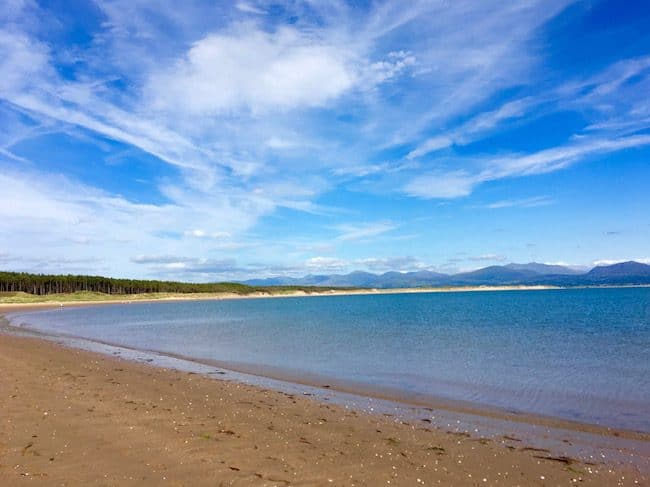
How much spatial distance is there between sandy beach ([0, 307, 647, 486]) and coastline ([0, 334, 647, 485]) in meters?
0.02

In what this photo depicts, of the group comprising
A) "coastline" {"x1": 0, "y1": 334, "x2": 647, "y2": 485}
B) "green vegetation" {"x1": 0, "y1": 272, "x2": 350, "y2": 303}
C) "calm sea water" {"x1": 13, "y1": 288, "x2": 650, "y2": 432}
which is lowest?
"calm sea water" {"x1": 13, "y1": 288, "x2": 650, "y2": 432}

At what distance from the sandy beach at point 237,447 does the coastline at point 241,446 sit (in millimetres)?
21

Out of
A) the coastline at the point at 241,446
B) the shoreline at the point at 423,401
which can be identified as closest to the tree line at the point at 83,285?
the shoreline at the point at 423,401

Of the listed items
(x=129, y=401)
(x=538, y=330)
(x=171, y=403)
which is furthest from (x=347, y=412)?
(x=538, y=330)

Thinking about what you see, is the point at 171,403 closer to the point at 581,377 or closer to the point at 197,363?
the point at 197,363

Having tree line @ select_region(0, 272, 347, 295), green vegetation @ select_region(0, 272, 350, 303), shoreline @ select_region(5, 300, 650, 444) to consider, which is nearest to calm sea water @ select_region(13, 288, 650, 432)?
shoreline @ select_region(5, 300, 650, 444)

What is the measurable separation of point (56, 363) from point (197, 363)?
550 cm

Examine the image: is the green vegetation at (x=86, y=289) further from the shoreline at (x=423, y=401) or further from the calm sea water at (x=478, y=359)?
the shoreline at (x=423, y=401)

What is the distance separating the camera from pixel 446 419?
1122cm

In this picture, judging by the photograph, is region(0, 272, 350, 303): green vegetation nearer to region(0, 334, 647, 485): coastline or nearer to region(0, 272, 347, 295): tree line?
region(0, 272, 347, 295): tree line

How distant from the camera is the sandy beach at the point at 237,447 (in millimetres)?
6926

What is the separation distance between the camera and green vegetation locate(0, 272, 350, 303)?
116 meters

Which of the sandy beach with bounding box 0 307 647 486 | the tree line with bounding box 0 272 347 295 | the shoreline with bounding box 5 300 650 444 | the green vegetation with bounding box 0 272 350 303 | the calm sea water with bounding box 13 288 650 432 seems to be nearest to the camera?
the sandy beach with bounding box 0 307 647 486

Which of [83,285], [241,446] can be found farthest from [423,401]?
[83,285]
